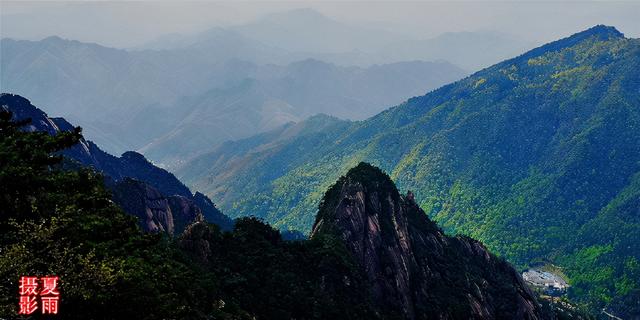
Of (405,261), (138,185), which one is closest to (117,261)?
(405,261)

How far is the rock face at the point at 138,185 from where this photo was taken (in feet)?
396

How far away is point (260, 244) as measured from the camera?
8175 cm

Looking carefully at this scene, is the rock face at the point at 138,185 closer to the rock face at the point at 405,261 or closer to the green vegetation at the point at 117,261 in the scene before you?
the green vegetation at the point at 117,261

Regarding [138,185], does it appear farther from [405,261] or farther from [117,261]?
[117,261]

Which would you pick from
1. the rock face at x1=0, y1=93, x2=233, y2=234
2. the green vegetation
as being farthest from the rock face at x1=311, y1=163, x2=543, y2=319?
the rock face at x1=0, y1=93, x2=233, y2=234

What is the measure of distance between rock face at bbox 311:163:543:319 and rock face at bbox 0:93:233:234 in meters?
35.4

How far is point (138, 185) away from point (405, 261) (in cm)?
6178

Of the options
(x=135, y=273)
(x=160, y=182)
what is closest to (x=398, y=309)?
(x=135, y=273)

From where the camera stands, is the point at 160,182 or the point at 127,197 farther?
the point at 160,182

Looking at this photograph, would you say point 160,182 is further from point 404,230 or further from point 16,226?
point 16,226

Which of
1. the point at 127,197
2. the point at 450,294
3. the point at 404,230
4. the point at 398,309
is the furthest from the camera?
the point at 127,197

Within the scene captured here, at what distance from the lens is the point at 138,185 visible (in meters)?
126

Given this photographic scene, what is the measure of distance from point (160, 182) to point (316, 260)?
117 meters

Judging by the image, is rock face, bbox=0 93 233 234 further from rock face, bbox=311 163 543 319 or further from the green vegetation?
rock face, bbox=311 163 543 319
